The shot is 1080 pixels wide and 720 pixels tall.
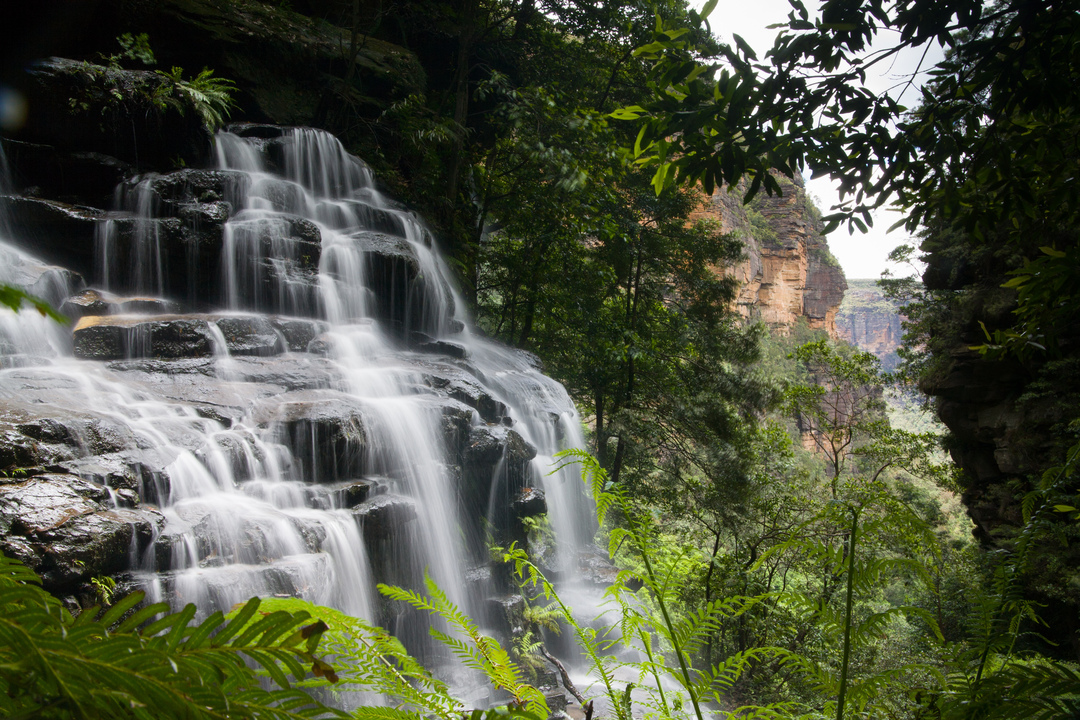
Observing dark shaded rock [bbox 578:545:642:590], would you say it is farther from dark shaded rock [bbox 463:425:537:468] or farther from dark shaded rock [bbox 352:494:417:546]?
dark shaded rock [bbox 352:494:417:546]

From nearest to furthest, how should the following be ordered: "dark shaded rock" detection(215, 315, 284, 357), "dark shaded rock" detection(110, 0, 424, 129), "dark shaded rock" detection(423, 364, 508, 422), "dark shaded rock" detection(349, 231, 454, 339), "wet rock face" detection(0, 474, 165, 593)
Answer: "wet rock face" detection(0, 474, 165, 593) → "dark shaded rock" detection(215, 315, 284, 357) → "dark shaded rock" detection(423, 364, 508, 422) → "dark shaded rock" detection(349, 231, 454, 339) → "dark shaded rock" detection(110, 0, 424, 129)

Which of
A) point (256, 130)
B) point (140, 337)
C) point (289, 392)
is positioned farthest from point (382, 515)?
point (256, 130)

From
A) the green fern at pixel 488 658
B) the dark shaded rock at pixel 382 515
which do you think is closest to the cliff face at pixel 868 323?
the dark shaded rock at pixel 382 515

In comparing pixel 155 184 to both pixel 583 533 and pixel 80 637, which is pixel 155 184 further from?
pixel 80 637

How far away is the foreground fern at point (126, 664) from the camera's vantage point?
1.42ft

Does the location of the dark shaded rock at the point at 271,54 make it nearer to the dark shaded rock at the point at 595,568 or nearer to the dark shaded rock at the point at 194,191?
the dark shaded rock at the point at 194,191

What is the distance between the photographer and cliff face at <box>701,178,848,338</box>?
4459 cm

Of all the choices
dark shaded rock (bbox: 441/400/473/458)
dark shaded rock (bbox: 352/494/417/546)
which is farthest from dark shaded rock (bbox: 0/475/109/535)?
dark shaded rock (bbox: 441/400/473/458)

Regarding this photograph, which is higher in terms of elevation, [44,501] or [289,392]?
[289,392]

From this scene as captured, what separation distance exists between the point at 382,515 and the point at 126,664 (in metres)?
5.21

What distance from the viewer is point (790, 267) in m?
46.6

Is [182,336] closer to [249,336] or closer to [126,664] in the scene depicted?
[249,336]

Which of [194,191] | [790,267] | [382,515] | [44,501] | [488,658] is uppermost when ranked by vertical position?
[790,267]

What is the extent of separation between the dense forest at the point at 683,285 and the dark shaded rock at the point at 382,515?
0.91 meters
